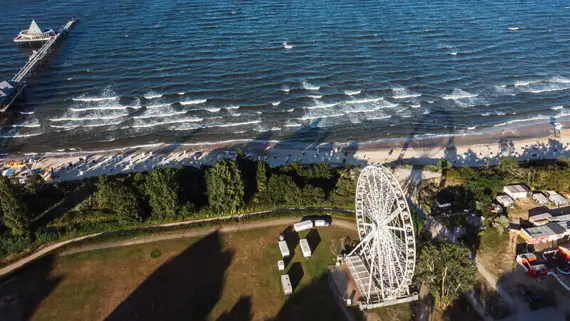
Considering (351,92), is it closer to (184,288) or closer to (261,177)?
(261,177)

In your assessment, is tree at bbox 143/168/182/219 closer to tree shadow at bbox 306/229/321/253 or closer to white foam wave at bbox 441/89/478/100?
tree shadow at bbox 306/229/321/253

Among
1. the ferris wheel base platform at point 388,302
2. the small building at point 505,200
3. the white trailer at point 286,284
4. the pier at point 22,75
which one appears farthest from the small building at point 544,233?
the pier at point 22,75

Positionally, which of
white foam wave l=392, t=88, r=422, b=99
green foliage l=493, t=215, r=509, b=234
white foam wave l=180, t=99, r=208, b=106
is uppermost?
white foam wave l=180, t=99, r=208, b=106

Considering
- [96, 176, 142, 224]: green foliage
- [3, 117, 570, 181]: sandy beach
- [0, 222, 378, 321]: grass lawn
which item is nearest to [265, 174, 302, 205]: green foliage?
[0, 222, 378, 321]: grass lawn

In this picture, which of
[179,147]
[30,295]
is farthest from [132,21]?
[30,295]

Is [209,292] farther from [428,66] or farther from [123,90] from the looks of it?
[428,66]

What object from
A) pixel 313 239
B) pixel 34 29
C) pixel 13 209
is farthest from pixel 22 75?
pixel 313 239
